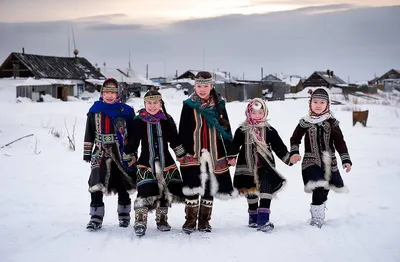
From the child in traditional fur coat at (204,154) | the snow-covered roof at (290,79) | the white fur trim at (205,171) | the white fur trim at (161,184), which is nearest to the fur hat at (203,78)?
the child in traditional fur coat at (204,154)

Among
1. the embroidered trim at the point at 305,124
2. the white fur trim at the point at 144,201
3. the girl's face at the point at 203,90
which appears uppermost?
the girl's face at the point at 203,90

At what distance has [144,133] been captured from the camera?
16.2 feet

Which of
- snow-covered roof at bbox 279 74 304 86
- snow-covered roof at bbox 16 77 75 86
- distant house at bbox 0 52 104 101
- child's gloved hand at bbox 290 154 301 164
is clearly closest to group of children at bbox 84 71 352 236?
child's gloved hand at bbox 290 154 301 164

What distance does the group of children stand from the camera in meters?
4.89

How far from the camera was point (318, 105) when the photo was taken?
16.5 ft

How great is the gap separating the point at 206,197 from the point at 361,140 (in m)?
7.79

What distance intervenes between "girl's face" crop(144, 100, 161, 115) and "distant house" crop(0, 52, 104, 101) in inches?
1135

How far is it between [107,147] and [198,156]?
0.98 meters

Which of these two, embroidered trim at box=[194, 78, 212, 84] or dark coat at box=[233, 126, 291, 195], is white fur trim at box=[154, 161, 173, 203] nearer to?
dark coat at box=[233, 126, 291, 195]

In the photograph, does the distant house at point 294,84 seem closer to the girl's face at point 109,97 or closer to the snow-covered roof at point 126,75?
the snow-covered roof at point 126,75

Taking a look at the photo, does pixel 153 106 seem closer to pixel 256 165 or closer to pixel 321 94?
pixel 256 165

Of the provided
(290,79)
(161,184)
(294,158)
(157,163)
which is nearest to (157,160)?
(157,163)

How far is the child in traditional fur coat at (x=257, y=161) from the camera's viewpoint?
4961 mm

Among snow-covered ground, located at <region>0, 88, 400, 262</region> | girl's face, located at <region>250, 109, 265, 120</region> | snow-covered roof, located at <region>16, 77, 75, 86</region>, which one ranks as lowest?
snow-covered ground, located at <region>0, 88, 400, 262</region>
